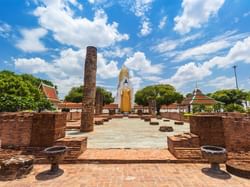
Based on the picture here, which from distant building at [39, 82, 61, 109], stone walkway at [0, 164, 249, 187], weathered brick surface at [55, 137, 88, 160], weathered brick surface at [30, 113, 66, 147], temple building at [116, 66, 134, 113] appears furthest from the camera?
temple building at [116, 66, 134, 113]

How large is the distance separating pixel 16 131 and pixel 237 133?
6689mm

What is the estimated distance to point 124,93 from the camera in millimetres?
38281

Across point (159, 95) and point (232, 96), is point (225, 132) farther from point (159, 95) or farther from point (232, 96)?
point (232, 96)

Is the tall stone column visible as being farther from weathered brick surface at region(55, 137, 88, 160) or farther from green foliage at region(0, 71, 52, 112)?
green foliage at region(0, 71, 52, 112)

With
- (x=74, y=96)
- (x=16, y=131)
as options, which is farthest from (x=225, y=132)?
(x=74, y=96)

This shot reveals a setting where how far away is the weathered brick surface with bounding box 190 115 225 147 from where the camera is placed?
4844 millimetres

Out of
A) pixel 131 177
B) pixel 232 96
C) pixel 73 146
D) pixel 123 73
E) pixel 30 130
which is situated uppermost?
pixel 123 73

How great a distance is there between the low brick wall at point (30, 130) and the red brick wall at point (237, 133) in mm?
5137

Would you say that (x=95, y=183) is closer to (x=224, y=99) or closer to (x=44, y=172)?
(x=44, y=172)

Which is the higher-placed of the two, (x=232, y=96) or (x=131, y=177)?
(x=232, y=96)

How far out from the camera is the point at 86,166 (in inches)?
166

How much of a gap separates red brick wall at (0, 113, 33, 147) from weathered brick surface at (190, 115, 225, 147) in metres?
5.16

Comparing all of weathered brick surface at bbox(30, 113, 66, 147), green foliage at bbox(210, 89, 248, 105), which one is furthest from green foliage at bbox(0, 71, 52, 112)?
green foliage at bbox(210, 89, 248, 105)

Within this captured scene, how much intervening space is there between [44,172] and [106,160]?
148cm
